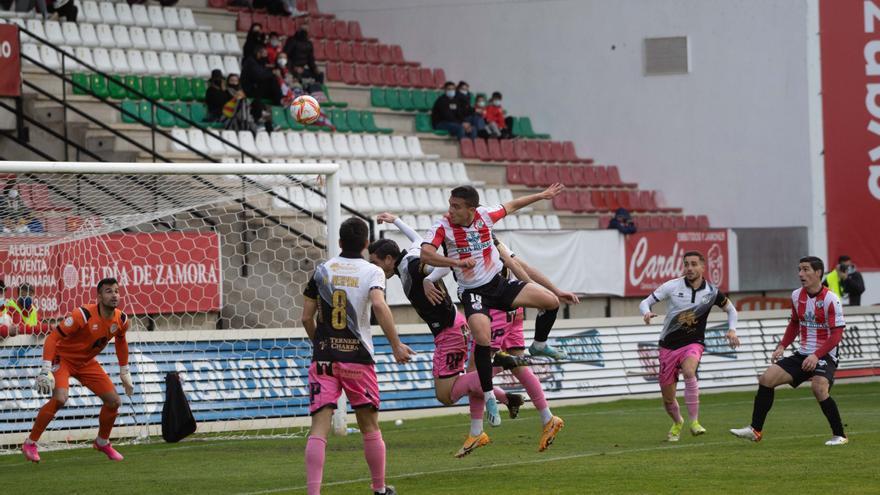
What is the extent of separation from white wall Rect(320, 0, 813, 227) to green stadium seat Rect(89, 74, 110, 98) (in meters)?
9.21

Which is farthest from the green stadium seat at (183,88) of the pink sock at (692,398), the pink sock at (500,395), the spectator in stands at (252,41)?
the pink sock at (500,395)

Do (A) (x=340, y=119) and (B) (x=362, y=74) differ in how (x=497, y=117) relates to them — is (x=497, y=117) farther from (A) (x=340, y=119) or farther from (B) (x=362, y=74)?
(A) (x=340, y=119)

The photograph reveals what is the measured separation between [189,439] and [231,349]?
1453 mm

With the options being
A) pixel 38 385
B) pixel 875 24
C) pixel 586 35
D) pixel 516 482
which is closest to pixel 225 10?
pixel 586 35

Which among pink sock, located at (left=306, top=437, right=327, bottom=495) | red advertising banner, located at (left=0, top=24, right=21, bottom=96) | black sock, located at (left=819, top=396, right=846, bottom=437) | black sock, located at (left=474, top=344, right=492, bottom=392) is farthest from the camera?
red advertising banner, located at (left=0, top=24, right=21, bottom=96)

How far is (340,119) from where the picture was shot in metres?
27.2

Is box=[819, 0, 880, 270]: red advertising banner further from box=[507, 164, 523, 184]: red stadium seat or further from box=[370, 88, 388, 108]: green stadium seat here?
box=[370, 88, 388, 108]: green stadium seat

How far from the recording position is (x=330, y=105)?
27.7m

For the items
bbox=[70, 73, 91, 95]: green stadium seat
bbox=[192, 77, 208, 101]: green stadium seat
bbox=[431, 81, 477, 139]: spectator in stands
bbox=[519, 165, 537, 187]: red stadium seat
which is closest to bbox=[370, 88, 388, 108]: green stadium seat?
bbox=[431, 81, 477, 139]: spectator in stands

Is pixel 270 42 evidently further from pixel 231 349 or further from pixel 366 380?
pixel 366 380

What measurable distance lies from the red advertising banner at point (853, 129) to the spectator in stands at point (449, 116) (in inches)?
279

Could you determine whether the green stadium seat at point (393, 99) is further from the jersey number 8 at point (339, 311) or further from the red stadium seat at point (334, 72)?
the jersey number 8 at point (339, 311)

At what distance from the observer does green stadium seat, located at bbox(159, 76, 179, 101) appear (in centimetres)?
2519

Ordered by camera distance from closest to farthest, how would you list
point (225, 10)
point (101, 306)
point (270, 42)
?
point (101, 306), point (270, 42), point (225, 10)
